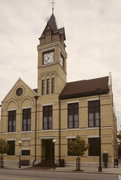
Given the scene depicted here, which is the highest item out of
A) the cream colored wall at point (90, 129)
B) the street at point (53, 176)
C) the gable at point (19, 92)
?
the gable at point (19, 92)

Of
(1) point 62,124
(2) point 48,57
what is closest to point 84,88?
(1) point 62,124

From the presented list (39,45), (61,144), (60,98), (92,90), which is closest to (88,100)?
(92,90)

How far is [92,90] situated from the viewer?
36.0 metres

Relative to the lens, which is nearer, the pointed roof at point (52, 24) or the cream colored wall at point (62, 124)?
the cream colored wall at point (62, 124)

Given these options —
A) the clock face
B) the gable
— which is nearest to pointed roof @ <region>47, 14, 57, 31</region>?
the clock face

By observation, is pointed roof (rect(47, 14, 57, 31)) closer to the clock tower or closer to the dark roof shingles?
the clock tower

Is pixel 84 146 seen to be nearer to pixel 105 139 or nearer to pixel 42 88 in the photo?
Result: pixel 105 139

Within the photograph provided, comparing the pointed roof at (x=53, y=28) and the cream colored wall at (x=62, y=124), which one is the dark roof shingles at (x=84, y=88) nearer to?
the cream colored wall at (x=62, y=124)

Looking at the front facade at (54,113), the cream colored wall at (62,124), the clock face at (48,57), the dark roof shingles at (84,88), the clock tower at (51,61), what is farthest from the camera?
the clock face at (48,57)

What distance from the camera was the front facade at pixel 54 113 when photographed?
34.6 m

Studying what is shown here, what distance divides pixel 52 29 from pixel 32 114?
13.4m

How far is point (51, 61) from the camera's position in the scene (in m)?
40.2

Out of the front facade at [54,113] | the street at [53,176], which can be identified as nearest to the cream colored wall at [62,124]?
the front facade at [54,113]

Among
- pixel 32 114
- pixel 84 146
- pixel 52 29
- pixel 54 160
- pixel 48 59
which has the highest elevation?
pixel 52 29
